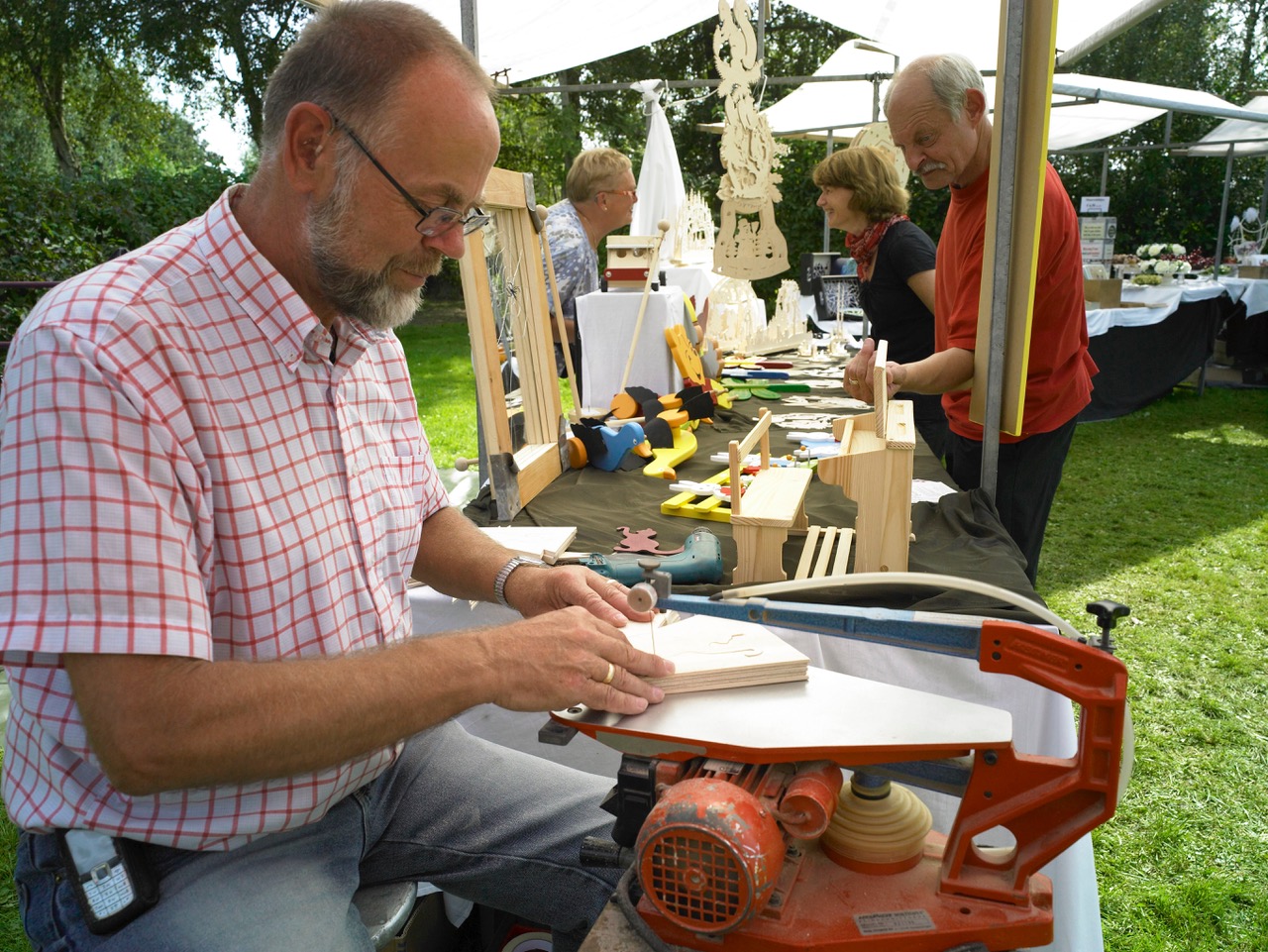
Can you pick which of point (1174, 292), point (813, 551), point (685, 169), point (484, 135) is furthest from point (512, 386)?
point (685, 169)

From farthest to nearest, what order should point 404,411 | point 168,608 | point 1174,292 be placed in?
point 1174,292
point 404,411
point 168,608

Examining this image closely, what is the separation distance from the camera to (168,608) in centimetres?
90

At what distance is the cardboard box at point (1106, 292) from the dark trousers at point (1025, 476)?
5.85 meters

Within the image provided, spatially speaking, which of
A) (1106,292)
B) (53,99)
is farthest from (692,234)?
(53,99)

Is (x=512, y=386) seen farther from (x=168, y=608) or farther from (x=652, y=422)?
(x=168, y=608)

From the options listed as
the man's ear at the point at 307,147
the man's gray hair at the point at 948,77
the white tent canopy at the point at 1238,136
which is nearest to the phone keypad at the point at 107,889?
the man's ear at the point at 307,147

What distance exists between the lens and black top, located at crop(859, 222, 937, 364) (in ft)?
10.6

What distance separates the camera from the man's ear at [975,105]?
92.1 inches

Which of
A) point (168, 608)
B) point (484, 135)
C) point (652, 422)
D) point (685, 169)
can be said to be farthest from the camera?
point (685, 169)

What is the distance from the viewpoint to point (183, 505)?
0.97 meters

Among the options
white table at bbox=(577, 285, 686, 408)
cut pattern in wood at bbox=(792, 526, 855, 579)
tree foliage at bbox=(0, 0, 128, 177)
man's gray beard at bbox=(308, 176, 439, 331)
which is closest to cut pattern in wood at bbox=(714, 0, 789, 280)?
white table at bbox=(577, 285, 686, 408)

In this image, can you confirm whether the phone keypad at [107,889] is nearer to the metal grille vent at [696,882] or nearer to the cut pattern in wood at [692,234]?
the metal grille vent at [696,882]

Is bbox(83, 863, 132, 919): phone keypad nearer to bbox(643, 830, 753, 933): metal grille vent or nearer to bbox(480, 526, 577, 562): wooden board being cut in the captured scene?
bbox(643, 830, 753, 933): metal grille vent

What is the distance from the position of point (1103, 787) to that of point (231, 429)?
1.04 metres
